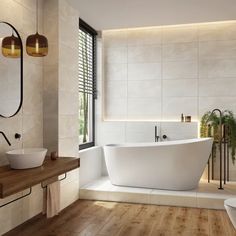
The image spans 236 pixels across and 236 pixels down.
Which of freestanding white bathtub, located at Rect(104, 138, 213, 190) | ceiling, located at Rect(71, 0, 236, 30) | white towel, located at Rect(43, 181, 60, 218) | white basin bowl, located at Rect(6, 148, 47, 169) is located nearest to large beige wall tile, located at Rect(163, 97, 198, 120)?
freestanding white bathtub, located at Rect(104, 138, 213, 190)

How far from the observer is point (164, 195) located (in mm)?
4172

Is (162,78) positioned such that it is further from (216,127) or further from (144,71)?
(216,127)

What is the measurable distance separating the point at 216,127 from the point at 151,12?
2.10m

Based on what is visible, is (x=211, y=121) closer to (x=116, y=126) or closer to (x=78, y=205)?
(x=116, y=126)

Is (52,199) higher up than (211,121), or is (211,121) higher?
(211,121)

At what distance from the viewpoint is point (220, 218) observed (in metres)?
3.66

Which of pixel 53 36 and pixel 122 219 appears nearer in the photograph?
pixel 122 219

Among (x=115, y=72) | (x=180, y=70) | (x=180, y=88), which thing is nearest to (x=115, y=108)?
(x=115, y=72)

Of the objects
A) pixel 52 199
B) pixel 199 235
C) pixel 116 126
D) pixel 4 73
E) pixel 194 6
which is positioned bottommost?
pixel 199 235

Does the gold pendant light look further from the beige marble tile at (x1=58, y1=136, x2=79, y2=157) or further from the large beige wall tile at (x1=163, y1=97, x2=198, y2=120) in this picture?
the large beige wall tile at (x1=163, y1=97, x2=198, y2=120)

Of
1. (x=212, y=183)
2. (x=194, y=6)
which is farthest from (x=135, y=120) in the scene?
(x=194, y=6)

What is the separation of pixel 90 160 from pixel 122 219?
5.38ft

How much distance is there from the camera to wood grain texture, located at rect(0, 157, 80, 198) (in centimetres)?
233

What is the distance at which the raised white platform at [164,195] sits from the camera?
404 cm
